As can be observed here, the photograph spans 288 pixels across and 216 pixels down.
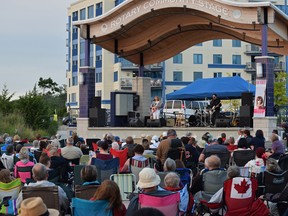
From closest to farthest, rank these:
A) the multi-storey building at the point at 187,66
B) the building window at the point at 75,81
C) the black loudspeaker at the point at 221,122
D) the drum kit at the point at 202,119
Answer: the black loudspeaker at the point at 221,122
the drum kit at the point at 202,119
the multi-storey building at the point at 187,66
the building window at the point at 75,81

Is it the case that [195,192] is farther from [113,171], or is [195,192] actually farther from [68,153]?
[68,153]

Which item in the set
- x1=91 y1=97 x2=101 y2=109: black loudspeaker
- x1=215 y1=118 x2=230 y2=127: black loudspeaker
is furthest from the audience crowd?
x1=91 y1=97 x2=101 y2=109: black loudspeaker

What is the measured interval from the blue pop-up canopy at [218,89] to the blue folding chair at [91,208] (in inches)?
851

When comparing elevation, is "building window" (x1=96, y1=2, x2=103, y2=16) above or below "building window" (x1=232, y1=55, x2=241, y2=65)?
above

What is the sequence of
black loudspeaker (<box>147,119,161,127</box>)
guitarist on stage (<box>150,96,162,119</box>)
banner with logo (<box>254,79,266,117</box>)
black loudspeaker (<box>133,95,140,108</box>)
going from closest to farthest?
banner with logo (<box>254,79,266,117</box>)
black loudspeaker (<box>147,119,161,127</box>)
guitarist on stage (<box>150,96,162,119</box>)
black loudspeaker (<box>133,95,140,108</box>)

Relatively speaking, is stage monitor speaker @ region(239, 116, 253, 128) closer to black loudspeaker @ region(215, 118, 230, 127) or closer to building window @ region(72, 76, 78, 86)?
black loudspeaker @ region(215, 118, 230, 127)

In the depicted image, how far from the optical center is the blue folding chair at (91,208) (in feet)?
22.5

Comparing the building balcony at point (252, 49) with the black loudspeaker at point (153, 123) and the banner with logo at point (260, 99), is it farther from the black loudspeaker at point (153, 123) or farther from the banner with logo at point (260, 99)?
the banner with logo at point (260, 99)

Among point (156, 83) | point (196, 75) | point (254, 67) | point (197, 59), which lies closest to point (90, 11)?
point (156, 83)

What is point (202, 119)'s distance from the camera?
28.6m

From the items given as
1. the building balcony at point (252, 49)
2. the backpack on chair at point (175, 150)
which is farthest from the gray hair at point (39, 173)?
the building balcony at point (252, 49)

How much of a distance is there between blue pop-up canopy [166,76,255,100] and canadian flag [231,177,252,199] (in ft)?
66.2

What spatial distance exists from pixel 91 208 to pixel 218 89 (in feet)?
73.2

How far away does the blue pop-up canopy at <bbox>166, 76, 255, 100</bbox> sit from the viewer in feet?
93.8
